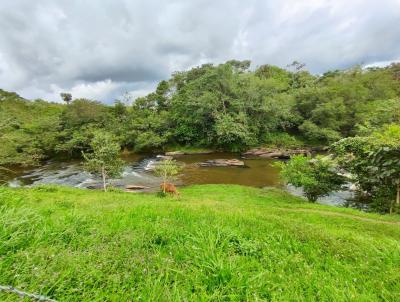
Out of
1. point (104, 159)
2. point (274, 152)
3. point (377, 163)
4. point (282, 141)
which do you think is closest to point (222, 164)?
point (274, 152)

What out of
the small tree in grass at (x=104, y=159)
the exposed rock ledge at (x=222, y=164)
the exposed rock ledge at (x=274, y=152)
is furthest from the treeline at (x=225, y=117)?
the small tree in grass at (x=104, y=159)

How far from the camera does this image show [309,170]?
1313 centimetres

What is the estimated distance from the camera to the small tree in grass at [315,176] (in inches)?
500

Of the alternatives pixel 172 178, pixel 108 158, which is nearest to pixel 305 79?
pixel 172 178

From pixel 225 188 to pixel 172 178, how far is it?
276 inches

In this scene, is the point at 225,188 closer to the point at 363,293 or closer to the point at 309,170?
the point at 309,170

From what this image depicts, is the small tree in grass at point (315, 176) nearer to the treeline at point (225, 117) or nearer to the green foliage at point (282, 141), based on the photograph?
the treeline at point (225, 117)

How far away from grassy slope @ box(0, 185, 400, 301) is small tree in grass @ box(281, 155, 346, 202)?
7844mm

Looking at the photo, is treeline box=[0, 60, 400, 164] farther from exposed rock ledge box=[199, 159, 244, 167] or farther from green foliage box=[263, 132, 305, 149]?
exposed rock ledge box=[199, 159, 244, 167]

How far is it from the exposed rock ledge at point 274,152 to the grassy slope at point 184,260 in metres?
28.8

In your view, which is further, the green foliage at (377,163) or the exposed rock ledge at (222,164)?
the exposed rock ledge at (222,164)

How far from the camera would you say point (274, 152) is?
3412 centimetres

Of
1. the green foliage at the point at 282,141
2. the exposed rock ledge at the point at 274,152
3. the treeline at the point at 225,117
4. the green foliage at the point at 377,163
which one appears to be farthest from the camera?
the green foliage at the point at 282,141

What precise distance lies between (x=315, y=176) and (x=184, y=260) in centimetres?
1113
